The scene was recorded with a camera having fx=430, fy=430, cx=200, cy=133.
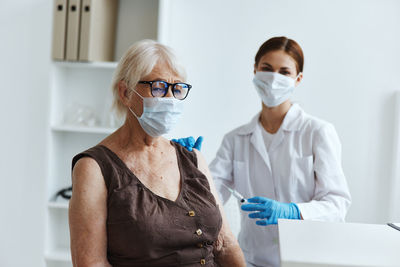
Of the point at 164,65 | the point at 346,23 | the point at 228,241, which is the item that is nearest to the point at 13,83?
the point at 164,65

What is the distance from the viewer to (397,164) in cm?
234

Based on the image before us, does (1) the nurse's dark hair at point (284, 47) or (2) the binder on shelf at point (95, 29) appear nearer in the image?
(1) the nurse's dark hair at point (284, 47)

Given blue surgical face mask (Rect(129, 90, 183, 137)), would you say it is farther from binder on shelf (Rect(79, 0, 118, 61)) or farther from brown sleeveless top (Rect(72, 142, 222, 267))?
binder on shelf (Rect(79, 0, 118, 61))

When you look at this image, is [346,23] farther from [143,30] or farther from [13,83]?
[13,83]

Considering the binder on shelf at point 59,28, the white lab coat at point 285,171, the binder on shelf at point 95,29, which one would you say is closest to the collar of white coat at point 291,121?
the white lab coat at point 285,171

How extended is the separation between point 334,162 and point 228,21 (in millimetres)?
1162

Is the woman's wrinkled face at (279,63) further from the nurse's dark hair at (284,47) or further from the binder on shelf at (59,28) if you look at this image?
the binder on shelf at (59,28)

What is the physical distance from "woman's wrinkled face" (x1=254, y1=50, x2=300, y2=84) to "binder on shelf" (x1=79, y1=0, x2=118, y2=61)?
1.00 m

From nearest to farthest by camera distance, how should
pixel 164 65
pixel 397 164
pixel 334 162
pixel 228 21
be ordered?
pixel 164 65, pixel 334 162, pixel 397 164, pixel 228 21

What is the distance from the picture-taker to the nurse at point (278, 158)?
A: 5.64 feet

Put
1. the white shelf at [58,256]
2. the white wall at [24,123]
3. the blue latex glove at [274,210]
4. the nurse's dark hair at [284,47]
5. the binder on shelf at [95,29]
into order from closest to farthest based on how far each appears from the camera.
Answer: the blue latex glove at [274,210] < the nurse's dark hair at [284,47] < the binder on shelf at [95,29] < the white shelf at [58,256] < the white wall at [24,123]

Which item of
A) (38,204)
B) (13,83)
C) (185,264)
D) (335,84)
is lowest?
(38,204)

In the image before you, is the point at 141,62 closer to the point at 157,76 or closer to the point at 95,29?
the point at 157,76

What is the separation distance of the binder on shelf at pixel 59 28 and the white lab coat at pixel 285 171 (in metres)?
1.12
